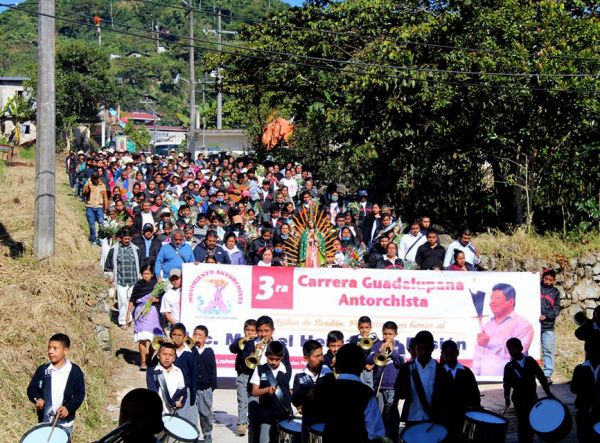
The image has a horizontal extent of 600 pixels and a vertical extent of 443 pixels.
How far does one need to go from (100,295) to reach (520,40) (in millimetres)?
10525

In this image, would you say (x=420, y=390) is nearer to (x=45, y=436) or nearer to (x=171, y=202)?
(x=45, y=436)

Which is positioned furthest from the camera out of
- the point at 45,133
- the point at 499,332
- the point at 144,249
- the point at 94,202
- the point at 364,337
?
the point at 94,202

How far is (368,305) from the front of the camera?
555 inches

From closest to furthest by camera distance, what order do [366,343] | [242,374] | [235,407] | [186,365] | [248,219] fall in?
[186,365], [366,343], [242,374], [235,407], [248,219]

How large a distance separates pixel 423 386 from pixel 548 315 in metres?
5.61

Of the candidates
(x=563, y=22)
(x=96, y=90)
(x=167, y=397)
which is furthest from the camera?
(x=96, y=90)

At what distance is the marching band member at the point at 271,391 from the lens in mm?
9789

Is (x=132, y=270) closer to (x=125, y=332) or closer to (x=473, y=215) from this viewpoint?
(x=125, y=332)

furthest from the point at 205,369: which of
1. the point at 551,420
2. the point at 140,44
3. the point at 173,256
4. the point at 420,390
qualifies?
the point at 140,44

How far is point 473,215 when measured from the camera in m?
23.2

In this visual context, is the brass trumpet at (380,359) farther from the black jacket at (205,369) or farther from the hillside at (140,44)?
the hillside at (140,44)

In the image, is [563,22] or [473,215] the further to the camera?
[473,215]

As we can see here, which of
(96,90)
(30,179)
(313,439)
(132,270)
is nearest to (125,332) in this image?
(132,270)

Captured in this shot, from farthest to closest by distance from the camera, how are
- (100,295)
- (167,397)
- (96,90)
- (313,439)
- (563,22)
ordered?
1. (96,90)
2. (563,22)
3. (100,295)
4. (167,397)
5. (313,439)
